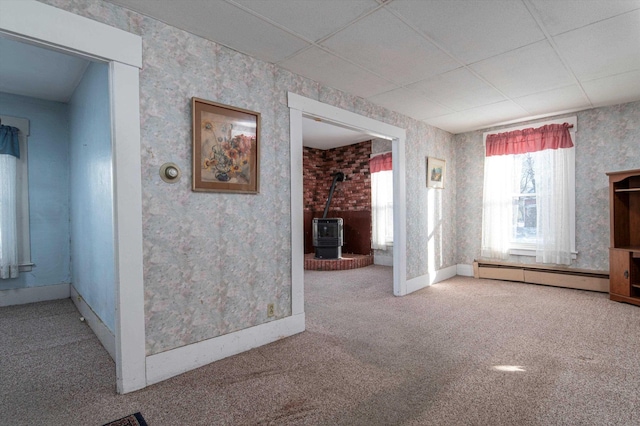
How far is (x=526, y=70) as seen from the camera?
298cm

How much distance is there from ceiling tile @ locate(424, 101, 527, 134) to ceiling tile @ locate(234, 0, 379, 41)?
2699 mm

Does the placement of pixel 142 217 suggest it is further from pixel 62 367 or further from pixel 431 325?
pixel 431 325

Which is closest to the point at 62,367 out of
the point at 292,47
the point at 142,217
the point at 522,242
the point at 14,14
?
the point at 142,217

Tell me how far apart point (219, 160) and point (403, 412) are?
2.06 m

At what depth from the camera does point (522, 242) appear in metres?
4.86

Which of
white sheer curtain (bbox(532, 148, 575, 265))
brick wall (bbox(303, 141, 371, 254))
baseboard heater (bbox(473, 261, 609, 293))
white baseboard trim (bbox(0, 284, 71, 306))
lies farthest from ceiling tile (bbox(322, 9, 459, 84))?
white baseboard trim (bbox(0, 284, 71, 306))

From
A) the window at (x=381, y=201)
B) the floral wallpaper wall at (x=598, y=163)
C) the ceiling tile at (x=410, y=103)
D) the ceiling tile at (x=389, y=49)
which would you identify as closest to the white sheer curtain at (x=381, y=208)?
the window at (x=381, y=201)

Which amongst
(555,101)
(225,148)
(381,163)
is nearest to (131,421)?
(225,148)

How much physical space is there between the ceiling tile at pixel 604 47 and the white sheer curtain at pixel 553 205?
1583mm

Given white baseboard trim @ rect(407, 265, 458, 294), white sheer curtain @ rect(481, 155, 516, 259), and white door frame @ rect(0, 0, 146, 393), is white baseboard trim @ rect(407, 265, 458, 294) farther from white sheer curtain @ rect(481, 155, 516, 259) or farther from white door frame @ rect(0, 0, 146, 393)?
white door frame @ rect(0, 0, 146, 393)

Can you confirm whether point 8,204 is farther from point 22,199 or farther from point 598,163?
point 598,163

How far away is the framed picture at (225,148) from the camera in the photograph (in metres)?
2.31

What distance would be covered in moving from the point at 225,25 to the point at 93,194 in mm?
2057

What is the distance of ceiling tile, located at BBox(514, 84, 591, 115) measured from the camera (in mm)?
3568
